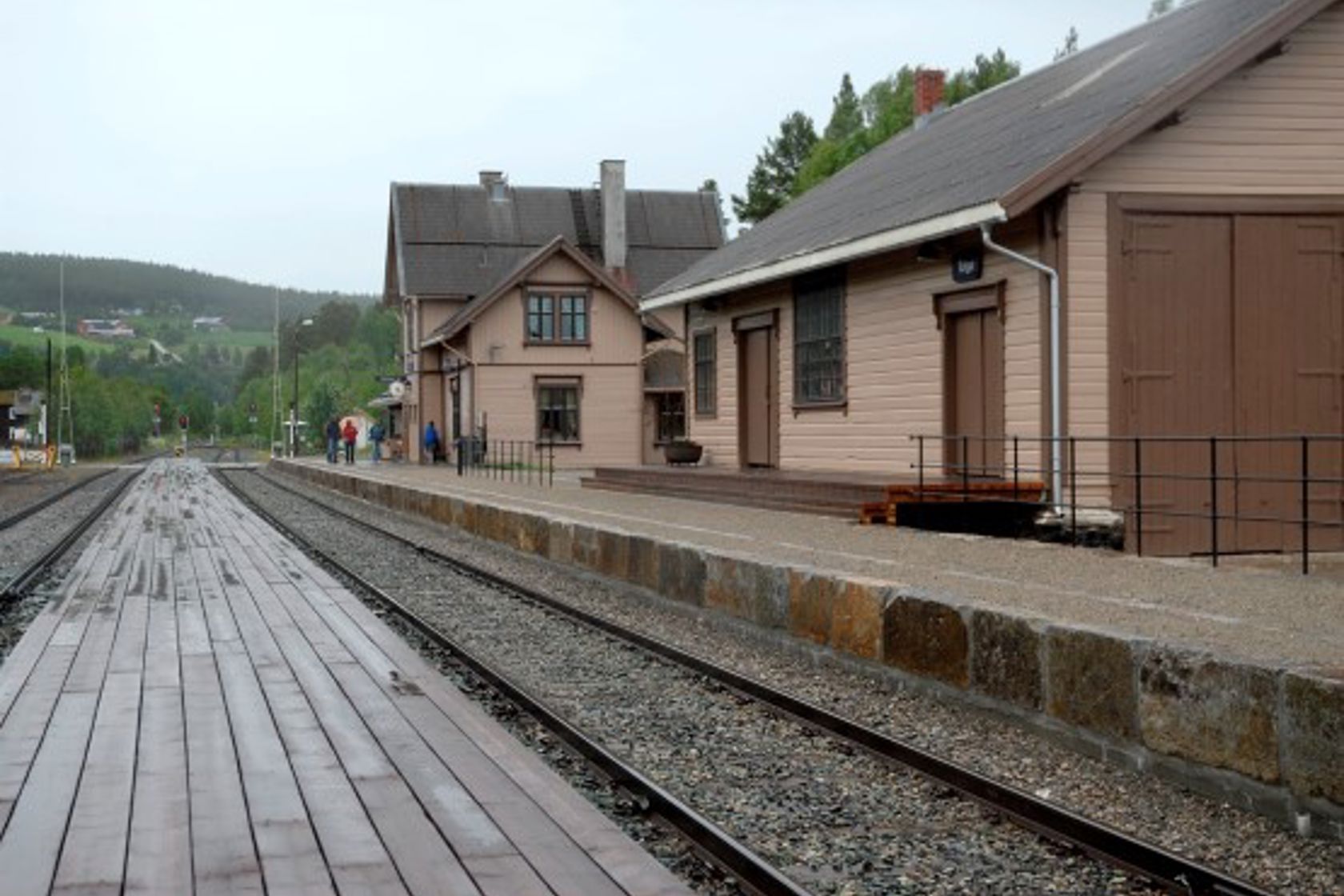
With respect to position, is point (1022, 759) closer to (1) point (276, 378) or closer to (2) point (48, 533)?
(2) point (48, 533)

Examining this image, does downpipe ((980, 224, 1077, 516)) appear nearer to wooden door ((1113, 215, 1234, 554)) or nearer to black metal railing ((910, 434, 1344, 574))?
black metal railing ((910, 434, 1344, 574))

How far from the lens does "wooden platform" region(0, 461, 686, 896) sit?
4910 mm

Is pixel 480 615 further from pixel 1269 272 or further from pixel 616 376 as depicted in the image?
pixel 616 376

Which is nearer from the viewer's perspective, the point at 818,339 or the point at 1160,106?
the point at 1160,106

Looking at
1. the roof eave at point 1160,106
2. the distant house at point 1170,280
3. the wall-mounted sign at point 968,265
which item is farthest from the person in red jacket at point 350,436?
the roof eave at point 1160,106

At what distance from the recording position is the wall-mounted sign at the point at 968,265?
1652cm

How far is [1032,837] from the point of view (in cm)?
579

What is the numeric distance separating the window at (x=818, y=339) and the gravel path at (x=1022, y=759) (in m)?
7.57

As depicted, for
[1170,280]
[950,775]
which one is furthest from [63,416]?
[950,775]

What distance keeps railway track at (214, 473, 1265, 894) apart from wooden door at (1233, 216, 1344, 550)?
6974 millimetres

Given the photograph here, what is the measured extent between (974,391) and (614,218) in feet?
137

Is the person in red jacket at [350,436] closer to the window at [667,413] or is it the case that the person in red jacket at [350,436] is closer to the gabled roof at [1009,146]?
the window at [667,413]

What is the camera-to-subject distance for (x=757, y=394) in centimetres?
2359

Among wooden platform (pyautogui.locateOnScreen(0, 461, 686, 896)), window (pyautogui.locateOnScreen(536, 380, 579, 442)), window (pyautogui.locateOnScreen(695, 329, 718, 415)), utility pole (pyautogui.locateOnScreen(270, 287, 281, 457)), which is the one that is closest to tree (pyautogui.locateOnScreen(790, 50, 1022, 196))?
window (pyautogui.locateOnScreen(536, 380, 579, 442))
